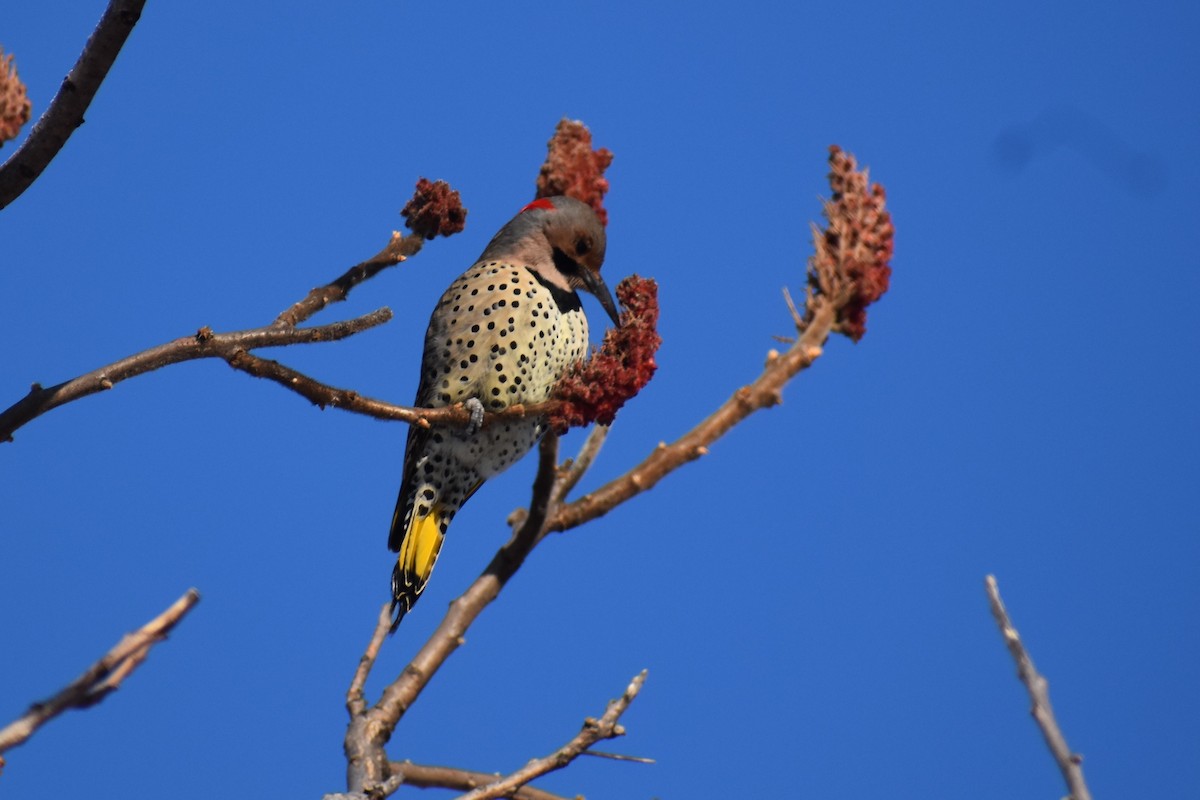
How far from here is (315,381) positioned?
123 inches

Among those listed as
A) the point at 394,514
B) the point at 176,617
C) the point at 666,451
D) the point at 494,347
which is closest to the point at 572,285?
the point at 494,347

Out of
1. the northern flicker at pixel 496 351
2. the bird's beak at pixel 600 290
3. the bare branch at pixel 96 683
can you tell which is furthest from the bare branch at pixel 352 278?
the bare branch at pixel 96 683

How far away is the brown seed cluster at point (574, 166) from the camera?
4.80 meters

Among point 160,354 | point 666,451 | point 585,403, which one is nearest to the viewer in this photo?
point 160,354

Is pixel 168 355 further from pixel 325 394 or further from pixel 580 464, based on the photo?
pixel 580 464

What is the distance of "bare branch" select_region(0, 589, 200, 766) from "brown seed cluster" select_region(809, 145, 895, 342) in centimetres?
172

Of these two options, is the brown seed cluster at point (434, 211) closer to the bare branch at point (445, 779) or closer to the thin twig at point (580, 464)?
the thin twig at point (580, 464)

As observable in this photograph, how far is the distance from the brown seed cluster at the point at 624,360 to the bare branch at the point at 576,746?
2.35 feet

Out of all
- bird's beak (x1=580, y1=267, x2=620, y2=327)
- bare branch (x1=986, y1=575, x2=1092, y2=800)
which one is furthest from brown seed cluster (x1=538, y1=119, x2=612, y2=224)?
bare branch (x1=986, y1=575, x2=1092, y2=800)

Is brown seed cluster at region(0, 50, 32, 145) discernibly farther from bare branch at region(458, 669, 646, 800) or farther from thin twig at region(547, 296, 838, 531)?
bare branch at region(458, 669, 646, 800)

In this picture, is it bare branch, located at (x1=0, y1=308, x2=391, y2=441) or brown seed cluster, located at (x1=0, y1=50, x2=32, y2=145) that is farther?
brown seed cluster, located at (x1=0, y1=50, x2=32, y2=145)

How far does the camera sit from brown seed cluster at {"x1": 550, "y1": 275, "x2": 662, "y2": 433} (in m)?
3.51

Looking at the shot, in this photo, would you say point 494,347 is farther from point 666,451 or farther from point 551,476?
point 666,451

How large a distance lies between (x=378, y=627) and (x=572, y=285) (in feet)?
5.80
